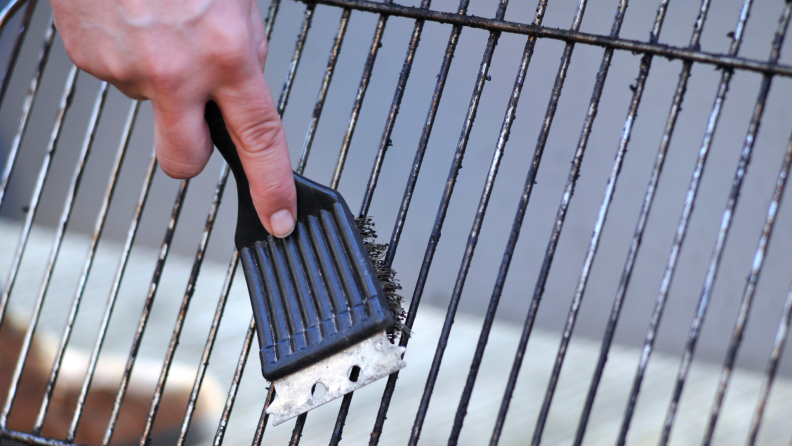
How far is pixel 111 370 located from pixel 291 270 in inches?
51.9

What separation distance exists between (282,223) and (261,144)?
0.10 meters

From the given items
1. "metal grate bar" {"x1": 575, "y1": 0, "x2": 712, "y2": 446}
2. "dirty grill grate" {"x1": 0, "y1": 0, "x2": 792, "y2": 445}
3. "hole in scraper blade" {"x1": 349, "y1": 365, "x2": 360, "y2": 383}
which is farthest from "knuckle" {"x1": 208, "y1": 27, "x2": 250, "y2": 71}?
"metal grate bar" {"x1": 575, "y1": 0, "x2": 712, "y2": 446}

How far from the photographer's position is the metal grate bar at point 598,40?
571 mm

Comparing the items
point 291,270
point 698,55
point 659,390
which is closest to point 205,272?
point 291,270

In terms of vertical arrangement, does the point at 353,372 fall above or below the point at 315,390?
above

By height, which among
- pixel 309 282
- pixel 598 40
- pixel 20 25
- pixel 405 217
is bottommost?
pixel 309 282

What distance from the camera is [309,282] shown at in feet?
1.91

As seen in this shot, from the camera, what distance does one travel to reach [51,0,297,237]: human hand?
16.6 inches

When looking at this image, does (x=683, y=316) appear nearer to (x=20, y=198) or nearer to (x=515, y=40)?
(x=515, y=40)

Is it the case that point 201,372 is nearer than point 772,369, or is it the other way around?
point 772,369

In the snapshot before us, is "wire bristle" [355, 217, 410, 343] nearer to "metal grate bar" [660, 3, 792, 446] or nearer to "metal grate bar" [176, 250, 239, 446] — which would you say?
"metal grate bar" [176, 250, 239, 446]

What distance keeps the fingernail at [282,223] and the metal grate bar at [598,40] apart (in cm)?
29

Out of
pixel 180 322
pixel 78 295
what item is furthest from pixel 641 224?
pixel 78 295

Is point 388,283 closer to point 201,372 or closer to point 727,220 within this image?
point 201,372
